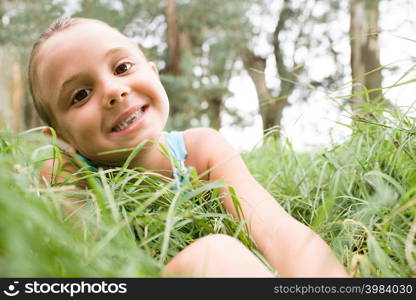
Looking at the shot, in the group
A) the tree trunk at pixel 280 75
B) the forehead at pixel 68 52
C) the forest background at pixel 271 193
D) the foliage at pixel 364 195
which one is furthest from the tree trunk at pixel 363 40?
the forehead at pixel 68 52

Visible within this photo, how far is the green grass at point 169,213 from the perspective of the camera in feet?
1.52

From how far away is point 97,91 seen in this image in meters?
1.07

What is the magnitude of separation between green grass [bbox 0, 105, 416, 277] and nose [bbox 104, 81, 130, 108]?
0.67 feet

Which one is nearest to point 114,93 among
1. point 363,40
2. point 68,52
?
point 68,52

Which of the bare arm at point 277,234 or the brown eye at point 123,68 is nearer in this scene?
the bare arm at point 277,234

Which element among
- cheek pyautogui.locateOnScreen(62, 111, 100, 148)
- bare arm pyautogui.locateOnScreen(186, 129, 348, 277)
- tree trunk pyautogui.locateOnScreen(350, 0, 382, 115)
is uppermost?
cheek pyautogui.locateOnScreen(62, 111, 100, 148)

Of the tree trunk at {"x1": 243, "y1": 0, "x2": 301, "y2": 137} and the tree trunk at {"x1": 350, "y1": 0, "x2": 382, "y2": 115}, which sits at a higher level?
the tree trunk at {"x1": 350, "y1": 0, "x2": 382, "y2": 115}

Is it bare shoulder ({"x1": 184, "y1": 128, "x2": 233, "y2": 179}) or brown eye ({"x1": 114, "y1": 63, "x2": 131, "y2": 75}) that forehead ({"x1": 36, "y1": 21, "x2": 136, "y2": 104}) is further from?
bare shoulder ({"x1": 184, "y1": 128, "x2": 233, "y2": 179})

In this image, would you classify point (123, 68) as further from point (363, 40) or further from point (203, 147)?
point (363, 40)

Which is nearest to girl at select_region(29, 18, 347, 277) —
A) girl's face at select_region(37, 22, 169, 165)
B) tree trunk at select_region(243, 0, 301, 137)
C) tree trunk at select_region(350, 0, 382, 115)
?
girl's face at select_region(37, 22, 169, 165)

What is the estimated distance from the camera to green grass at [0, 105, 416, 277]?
0.46 metres

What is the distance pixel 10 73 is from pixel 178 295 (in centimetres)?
782

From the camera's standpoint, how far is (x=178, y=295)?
51 centimetres

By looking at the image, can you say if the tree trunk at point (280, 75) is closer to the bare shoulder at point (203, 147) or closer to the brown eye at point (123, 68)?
the bare shoulder at point (203, 147)
